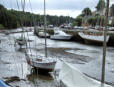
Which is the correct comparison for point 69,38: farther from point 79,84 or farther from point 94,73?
point 79,84

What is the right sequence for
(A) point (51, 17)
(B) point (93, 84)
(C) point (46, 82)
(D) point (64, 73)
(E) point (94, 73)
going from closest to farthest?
(B) point (93, 84) → (D) point (64, 73) → (C) point (46, 82) → (E) point (94, 73) → (A) point (51, 17)

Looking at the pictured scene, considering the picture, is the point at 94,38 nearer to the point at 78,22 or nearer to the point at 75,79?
the point at 75,79

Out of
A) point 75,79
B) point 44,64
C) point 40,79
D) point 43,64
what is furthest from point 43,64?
point 75,79

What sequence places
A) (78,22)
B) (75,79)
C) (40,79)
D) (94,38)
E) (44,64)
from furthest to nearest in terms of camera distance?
1. (78,22)
2. (94,38)
3. (44,64)
4. (40,79)
5. (75,79)

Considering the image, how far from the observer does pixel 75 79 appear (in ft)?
30.0

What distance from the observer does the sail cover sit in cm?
858

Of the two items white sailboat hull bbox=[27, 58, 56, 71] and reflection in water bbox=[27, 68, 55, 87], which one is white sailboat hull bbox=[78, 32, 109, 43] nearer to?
white sailboat hull bbox=[27, 58, 56, 71]

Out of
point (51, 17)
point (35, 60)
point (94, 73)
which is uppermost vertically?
point (51, 17)

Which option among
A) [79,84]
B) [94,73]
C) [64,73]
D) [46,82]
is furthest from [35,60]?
[79,84]

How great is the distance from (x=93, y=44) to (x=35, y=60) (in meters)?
32.1

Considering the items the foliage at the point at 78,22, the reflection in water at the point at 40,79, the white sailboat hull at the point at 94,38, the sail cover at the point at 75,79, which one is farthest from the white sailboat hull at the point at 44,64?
the foliage at the point at 78,22

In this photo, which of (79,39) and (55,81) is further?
(79,39)

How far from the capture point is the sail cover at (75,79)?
338 inches

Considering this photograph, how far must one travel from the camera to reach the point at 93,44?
160 feet
